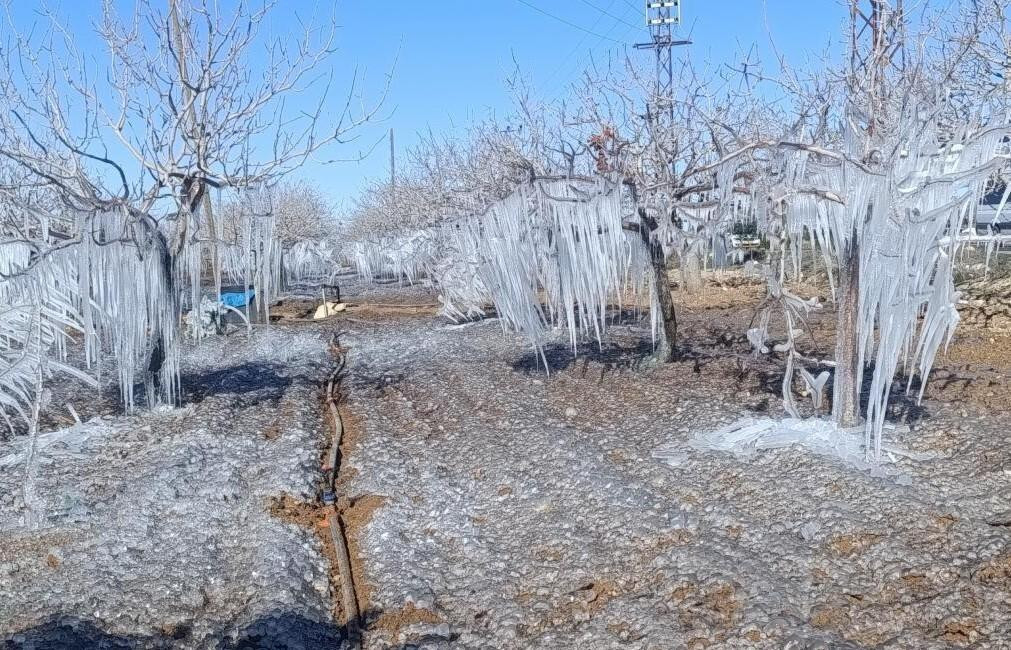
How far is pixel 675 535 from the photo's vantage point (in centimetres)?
518

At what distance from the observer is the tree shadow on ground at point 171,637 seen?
4.32 m

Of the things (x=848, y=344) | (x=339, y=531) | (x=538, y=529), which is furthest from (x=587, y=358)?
(x=339, y=531)

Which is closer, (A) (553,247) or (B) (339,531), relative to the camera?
(B) (339,531)

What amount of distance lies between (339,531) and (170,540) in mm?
1102

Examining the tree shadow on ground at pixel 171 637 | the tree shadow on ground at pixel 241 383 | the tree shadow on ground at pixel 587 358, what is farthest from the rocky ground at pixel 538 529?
the tree shadow on ground at pixel 587 358

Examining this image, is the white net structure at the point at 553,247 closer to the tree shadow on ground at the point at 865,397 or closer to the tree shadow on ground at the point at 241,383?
the tree shadow on ground at the point at 865,397

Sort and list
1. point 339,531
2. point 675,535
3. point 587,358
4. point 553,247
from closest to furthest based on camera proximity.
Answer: point 675,535 → point 339,531 → point 553,247 → point 587,358

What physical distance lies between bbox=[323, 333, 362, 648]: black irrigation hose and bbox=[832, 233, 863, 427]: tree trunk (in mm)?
3638

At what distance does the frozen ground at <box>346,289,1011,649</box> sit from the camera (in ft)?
13.6

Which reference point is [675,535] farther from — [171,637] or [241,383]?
[241,383]

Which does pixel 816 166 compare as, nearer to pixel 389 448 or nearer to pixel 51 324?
pixel 389 448

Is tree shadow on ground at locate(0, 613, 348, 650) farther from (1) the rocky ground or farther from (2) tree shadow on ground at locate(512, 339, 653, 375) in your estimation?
(2) tree shadow on ground at locate(512, 339, 653, 375)

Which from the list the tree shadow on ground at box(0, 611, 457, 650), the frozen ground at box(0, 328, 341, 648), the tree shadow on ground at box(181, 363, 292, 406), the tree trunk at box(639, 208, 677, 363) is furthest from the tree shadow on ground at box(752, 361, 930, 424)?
the tree shadow on ground at box(181, 363, 292, 406)

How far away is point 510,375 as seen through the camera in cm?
1033
